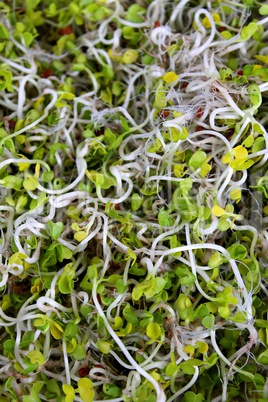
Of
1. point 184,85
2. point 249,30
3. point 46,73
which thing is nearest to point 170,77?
point 184,85

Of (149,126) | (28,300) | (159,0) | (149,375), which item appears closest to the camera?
(149,375)

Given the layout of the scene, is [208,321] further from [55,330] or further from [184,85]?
[184,85]

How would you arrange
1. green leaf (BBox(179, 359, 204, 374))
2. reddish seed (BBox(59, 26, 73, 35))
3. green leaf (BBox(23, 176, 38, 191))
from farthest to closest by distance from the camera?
reddish seed (BBox(59, 26, 73, 35)) → green leaf (BBox(23, 176, 38, 191)) → green leaf (BBox(179, 359, 204, 374))

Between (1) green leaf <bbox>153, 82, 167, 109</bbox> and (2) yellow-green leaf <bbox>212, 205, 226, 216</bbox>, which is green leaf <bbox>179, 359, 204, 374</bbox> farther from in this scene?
(1) green leaf <bbox>153, 82, 167, 109</bbox>

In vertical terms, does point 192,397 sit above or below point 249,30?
below

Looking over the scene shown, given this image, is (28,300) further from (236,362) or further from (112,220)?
(236,362)

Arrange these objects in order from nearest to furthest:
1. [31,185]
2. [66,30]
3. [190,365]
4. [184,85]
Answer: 1. [190,365]
2. [31,185]
3. [184,85]
4. [66,30]

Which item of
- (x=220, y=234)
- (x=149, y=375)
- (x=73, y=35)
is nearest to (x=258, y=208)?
(x=220, y=234)

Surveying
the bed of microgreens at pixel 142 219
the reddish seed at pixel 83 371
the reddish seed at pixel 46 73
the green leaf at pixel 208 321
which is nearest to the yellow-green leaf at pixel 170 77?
the bed of microgreens at pixel 142 219

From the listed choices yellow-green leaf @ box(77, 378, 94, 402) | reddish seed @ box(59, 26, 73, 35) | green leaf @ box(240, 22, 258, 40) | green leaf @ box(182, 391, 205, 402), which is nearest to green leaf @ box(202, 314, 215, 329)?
green leaf @ box(182, 391, 205, 402)
